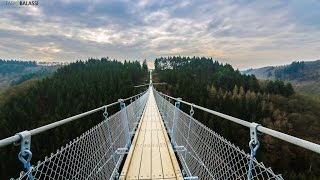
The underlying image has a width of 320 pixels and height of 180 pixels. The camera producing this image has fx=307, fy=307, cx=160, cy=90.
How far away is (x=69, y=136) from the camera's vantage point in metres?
36.0

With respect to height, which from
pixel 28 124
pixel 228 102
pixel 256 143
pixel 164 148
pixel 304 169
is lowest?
pixel 304 169

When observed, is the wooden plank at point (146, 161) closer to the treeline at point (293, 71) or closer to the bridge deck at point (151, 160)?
the bridge deck at point (151, 160)

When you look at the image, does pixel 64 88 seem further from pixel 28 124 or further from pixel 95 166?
pixel 95 166

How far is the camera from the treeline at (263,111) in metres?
Answer: 37.5

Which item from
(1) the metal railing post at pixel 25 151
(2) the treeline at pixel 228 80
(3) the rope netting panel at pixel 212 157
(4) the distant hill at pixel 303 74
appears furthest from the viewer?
(4) the distant hill at pixel 303 74

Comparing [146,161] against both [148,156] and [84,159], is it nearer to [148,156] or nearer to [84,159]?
[148,156]

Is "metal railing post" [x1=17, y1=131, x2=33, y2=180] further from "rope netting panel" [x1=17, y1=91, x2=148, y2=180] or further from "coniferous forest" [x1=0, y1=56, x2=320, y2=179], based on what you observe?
"coniferous forest" [x1=0, y1=56, x2=320, y2=179]

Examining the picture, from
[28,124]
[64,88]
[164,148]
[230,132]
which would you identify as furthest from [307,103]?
[164,148]

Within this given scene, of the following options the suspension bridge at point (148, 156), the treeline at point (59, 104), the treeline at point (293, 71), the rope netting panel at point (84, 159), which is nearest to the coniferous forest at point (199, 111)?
the treeline at point (59, 104)

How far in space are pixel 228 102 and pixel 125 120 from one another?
48458 millimetres

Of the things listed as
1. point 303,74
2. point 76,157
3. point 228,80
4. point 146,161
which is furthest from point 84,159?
point 303,74

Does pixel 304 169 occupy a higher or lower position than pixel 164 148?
lower

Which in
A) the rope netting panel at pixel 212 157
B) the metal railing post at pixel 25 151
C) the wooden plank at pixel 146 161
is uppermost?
the metal railing post at pixel 25 151

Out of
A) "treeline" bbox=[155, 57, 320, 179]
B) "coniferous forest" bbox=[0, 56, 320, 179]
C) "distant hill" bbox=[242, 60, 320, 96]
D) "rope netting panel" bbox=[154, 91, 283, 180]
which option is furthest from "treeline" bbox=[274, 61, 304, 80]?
"rope netting panel" bbox=[154, 91, 283, 180]
